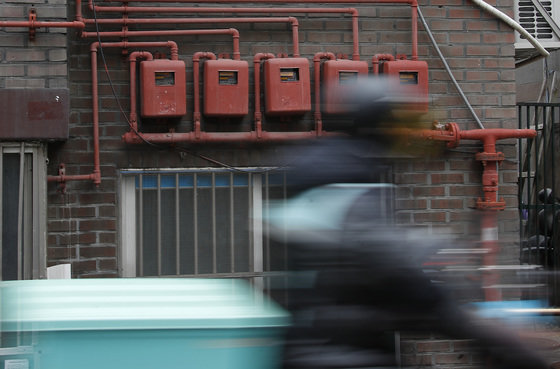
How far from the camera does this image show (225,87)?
503 centimetres

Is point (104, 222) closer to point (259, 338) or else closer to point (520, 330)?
point (259, 338)

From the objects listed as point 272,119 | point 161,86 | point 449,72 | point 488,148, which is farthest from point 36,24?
point 488,148

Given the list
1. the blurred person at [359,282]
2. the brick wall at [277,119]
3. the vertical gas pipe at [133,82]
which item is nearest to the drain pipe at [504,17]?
the brick wall at [277,119]

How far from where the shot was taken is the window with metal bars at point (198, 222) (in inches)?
205

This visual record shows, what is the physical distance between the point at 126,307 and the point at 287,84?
2.95 m

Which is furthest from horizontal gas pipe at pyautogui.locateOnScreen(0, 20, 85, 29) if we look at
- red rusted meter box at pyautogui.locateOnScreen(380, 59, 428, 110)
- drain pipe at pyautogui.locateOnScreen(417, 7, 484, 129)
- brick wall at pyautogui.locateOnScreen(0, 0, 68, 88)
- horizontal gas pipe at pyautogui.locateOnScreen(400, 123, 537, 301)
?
horizontal gas pipe at pyautogui.locateOnScreen(400, 123, 537, 301)

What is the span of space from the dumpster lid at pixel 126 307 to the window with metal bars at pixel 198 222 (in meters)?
2.55

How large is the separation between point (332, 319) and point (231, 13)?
3453mm

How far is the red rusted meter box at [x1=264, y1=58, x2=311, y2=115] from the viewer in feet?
16.6

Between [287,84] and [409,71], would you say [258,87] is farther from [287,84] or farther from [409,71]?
[409,71]

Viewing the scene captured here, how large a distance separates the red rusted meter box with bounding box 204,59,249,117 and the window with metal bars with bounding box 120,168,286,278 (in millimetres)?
480

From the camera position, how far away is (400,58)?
5336mm

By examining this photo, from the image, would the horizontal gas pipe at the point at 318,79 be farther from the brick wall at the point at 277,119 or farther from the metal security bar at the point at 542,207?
the metal security bar at the point at 542,207

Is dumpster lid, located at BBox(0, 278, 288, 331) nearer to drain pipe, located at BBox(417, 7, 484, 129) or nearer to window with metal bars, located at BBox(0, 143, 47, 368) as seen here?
window with metal bars, located at BBox(0, 143, 47, 368)
